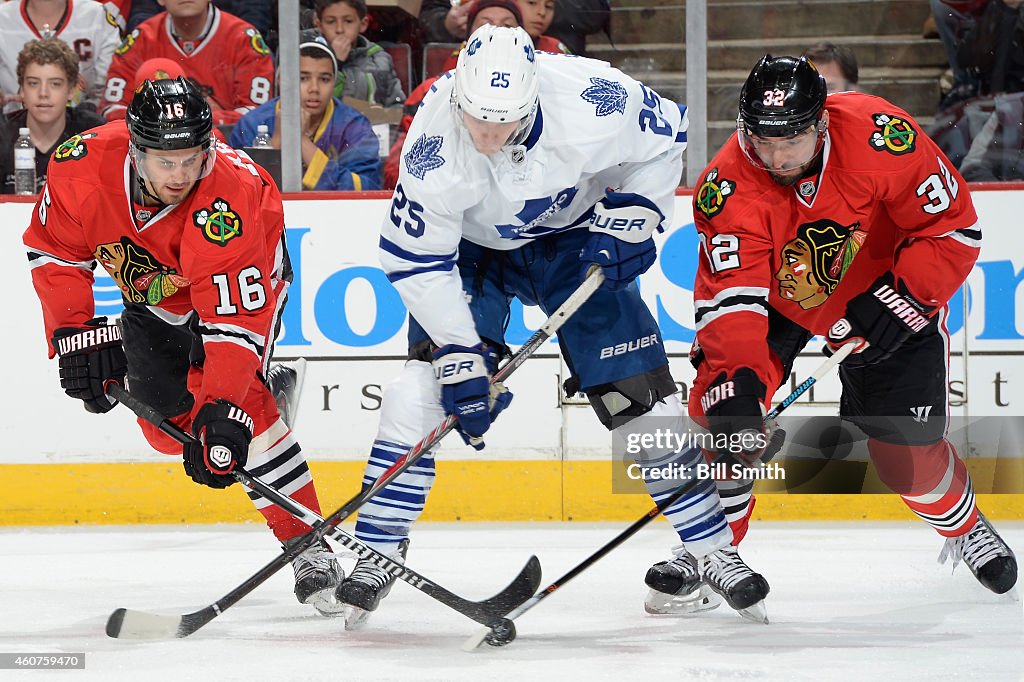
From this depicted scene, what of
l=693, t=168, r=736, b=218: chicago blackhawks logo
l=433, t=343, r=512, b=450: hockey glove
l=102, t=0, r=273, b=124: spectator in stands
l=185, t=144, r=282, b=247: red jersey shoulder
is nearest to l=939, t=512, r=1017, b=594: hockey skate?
l=693, t=168, r=736, b=218: chicago blackhawks logo

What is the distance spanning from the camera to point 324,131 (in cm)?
469

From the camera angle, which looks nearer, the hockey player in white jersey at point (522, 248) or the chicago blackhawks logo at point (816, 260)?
the hockey player in white jersey at point (522, 248)

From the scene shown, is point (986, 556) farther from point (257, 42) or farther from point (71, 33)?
point (71, 33)

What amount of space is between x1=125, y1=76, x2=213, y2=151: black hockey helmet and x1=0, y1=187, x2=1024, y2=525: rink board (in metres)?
1.55

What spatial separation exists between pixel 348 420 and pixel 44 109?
5.00 ft

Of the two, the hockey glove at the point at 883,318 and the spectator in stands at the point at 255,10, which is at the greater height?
the spectator in stands at the point at 255,10

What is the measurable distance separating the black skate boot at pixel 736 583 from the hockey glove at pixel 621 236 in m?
0.68

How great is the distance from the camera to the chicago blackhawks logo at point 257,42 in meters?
→ 4.68

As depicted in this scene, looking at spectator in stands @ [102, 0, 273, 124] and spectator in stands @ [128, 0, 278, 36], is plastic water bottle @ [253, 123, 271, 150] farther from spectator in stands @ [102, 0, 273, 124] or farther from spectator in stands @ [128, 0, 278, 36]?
spectator in stands @ [128, 0, 278, 36]

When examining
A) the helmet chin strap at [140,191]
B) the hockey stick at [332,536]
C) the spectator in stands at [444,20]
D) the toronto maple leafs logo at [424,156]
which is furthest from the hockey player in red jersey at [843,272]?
the spectator in stands at [444,20]

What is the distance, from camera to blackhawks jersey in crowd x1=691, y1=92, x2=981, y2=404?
10.1ft

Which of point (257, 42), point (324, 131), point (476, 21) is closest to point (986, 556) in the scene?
point (476, 21)

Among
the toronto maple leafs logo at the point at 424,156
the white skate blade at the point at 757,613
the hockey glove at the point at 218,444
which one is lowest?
the white skate blade at the point at 757,613

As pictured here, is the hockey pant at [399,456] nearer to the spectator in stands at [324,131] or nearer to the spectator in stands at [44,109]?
the spectator in stands at [324,131]
